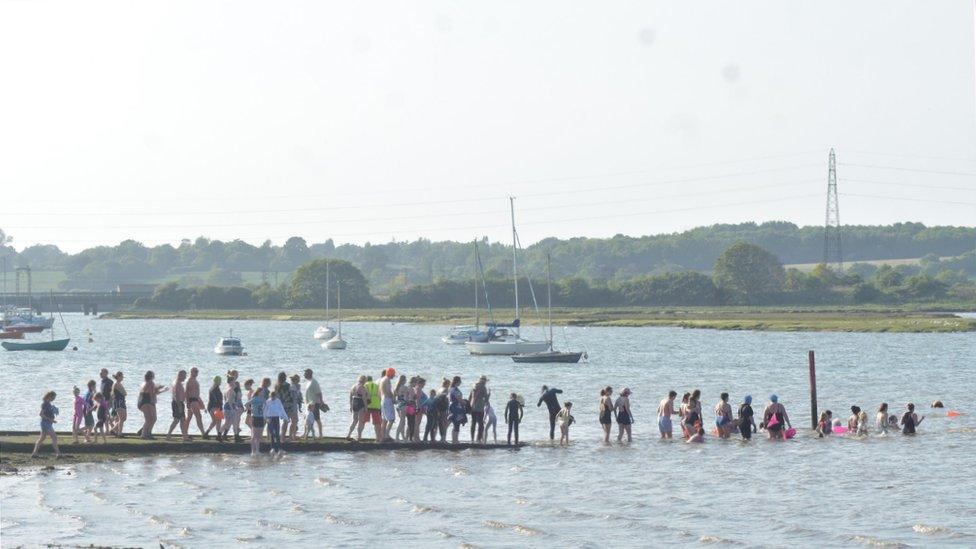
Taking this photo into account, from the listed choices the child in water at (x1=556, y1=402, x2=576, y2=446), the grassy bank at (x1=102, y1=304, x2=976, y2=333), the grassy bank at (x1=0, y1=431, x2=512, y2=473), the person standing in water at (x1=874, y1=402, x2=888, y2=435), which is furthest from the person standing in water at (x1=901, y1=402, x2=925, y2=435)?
the grassy bank at (x1=102, y1=304, x2=976, y2=333)

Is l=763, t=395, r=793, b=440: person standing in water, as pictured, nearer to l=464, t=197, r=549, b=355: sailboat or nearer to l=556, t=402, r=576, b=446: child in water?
l=556, t=402, r=576, b=446: child in water

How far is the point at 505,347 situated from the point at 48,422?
77.3 meters

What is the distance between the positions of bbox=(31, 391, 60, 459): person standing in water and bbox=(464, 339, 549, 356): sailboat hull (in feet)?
233

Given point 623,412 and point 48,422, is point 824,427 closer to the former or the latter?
point 623,412

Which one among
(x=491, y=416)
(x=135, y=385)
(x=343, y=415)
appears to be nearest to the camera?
(x=491, y=416)

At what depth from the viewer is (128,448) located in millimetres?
36594

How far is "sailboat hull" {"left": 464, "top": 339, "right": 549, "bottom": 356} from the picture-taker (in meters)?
106

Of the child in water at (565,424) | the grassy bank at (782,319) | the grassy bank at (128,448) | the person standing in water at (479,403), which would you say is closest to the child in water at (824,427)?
the child in water at (565,424)

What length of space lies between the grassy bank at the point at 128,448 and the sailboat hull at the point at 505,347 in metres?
65.7

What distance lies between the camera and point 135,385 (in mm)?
76125

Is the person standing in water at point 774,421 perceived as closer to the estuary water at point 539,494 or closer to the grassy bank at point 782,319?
the estuary water at point 539,494

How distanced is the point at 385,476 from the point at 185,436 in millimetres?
5843

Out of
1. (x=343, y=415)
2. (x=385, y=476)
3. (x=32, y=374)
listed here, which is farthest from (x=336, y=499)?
(x=32, y=374)

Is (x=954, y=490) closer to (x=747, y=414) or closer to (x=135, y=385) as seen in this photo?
(x=747, y=414)
